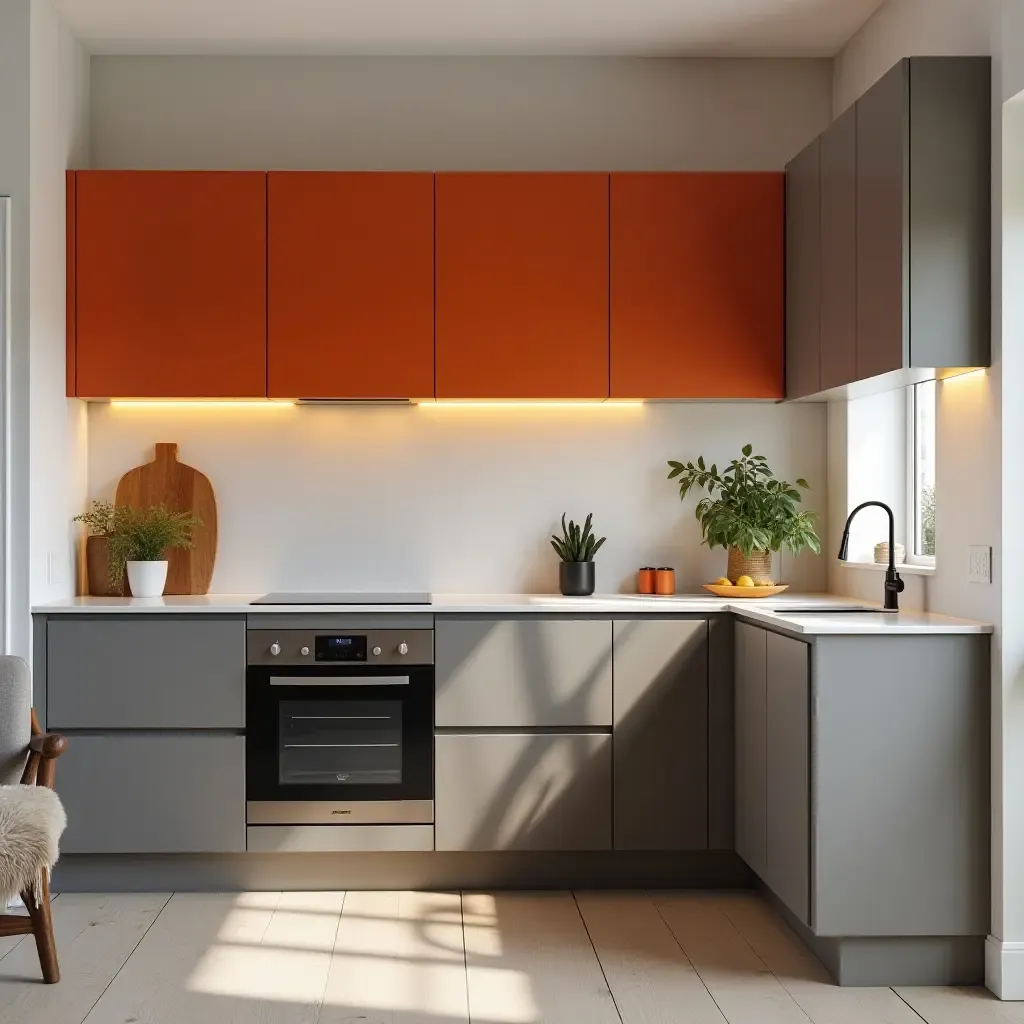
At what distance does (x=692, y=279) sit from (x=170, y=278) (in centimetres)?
181

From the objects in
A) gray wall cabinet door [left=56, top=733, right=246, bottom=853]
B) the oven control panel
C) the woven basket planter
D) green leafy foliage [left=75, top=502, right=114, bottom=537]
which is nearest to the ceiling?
green leafy foliage [left=75, top=502, right=114, bottom=537]

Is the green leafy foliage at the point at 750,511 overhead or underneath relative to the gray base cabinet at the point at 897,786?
overhead

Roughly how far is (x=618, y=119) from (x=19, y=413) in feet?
7.84

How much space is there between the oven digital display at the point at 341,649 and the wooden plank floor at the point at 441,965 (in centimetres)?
77

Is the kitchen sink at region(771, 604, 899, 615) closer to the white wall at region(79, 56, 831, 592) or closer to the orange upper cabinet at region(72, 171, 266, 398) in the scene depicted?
the white wall at region(79, 56, 831, 592)

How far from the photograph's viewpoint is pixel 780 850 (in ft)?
10.7

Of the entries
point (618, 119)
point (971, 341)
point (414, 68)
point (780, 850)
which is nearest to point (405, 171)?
point (414, 68)

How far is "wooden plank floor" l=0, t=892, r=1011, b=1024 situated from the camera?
9.34 ft

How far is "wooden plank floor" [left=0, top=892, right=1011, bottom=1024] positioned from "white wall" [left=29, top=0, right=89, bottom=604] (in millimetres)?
1151

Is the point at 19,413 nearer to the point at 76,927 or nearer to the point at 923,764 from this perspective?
the point at 76,927

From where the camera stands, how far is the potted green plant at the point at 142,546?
13.3 feet

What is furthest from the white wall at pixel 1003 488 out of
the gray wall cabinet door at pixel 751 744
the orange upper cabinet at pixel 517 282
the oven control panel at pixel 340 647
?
the oven control panel at pixel 340 647

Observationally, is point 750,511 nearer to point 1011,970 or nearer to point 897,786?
point 897,786

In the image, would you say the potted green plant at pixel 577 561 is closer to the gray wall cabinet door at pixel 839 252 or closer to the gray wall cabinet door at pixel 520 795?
the gray wall cabinet door at pixel 520 795
